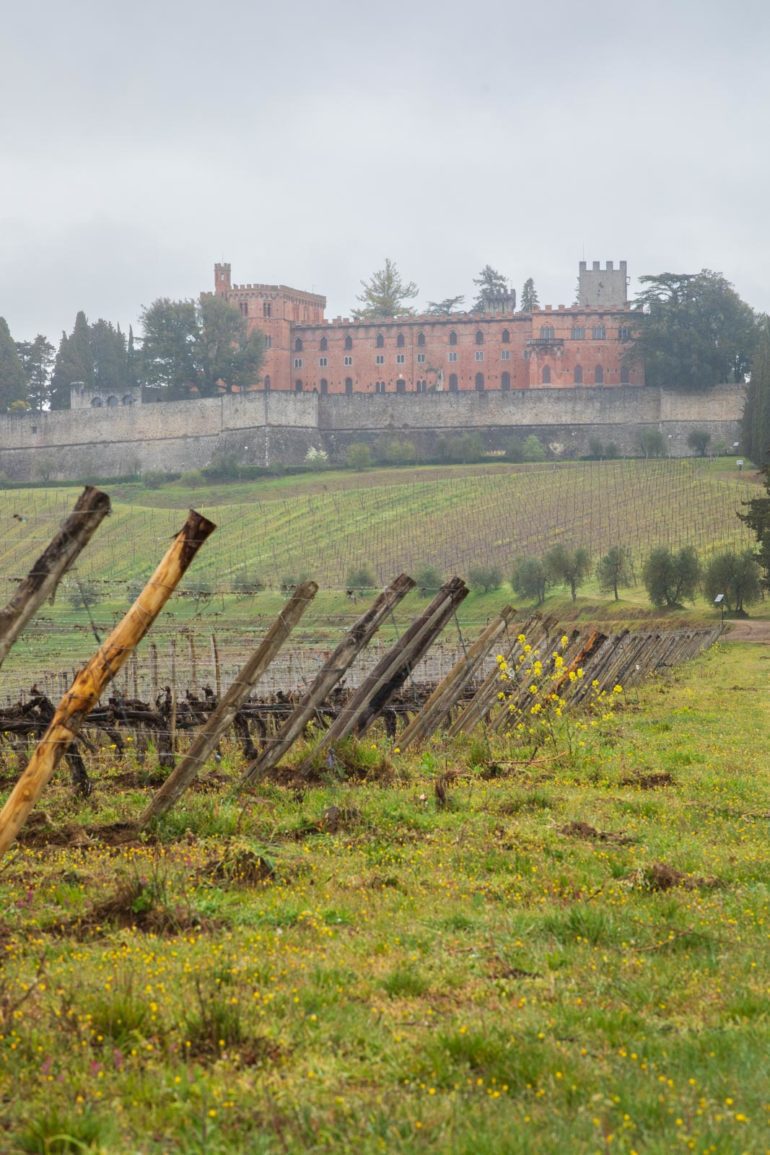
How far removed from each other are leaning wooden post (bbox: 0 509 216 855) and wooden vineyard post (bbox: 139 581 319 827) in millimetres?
1724

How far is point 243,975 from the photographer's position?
6.12 m

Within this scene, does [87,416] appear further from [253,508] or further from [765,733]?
[765,733]

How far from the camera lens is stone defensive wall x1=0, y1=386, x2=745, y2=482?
121 meters

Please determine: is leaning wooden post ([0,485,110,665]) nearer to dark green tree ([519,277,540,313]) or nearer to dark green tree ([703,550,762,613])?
dark green tree ([703,550,762,613])

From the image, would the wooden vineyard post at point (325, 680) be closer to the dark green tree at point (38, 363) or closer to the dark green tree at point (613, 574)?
the dark green tree at point (613, 574)

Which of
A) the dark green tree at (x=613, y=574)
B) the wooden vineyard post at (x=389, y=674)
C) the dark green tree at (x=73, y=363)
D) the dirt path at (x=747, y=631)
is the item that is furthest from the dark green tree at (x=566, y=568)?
the dark green tree at (x=73, y=363)

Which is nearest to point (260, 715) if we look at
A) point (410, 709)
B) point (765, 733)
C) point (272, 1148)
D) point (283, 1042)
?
point (410, 709)

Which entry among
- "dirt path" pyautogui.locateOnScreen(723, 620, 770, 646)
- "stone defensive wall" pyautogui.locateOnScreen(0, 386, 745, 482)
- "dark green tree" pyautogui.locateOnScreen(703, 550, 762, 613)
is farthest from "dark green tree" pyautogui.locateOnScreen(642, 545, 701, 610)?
"stone defensive wall" pyautogui.locateOnScreen(0, 386, 745, 482)

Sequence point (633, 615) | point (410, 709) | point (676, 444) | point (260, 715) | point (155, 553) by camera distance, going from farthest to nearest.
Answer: point (676, 444), point (155, 553), point (633, 615), point (410, 709), point (260, 715)

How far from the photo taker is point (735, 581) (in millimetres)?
55969

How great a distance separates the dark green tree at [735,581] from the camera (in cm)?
5578

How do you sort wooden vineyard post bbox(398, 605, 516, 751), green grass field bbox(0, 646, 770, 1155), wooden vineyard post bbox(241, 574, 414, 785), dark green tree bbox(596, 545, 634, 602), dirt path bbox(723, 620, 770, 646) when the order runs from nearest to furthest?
1. green grass field bbox(0, 646, 770, 1155)
2. wooden vineyard post bbox(241, 574, 414, 785)
3. wooden vineyard post bbox(398, 605, 516, 751)
4. dirt path bbox(723, 620, 770, 646)
5. dark green tree bbox(596, 545, 634, 602)

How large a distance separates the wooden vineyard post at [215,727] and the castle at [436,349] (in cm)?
12041

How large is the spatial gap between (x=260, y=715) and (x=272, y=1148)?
10.2 metres
